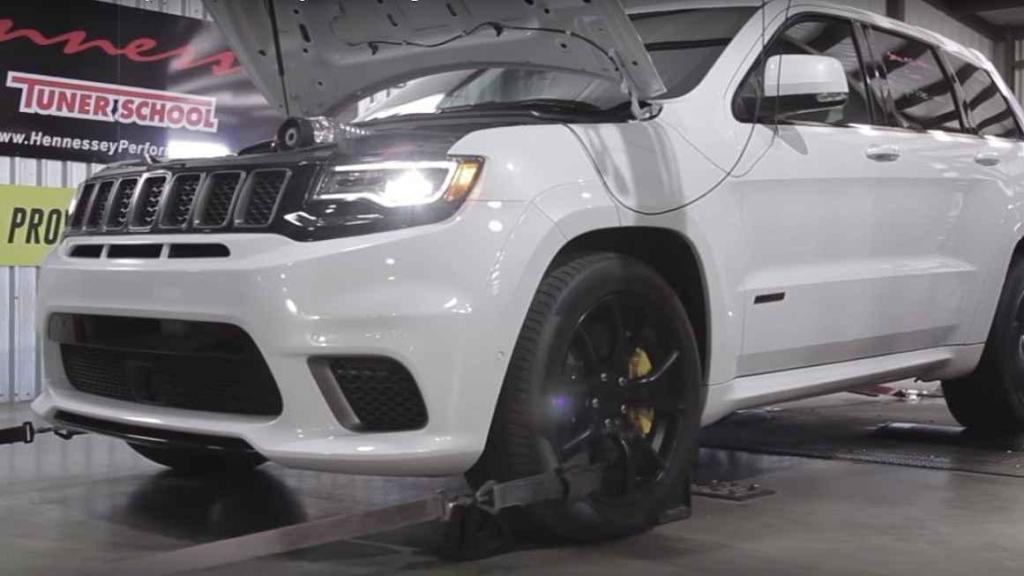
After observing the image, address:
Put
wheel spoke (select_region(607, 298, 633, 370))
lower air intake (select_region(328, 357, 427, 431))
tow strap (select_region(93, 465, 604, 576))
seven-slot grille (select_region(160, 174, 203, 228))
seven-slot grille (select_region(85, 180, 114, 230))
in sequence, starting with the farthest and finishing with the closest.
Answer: seven-slot grille (select_region(85, 180, 114, 230)) < wheel spoke (select_region(607, 298, 633, 370)) < seven-slot grille (select_region(160, 174, 203, 228)) < lower air intake (select_region(328, 357, 427, 431)) < tow strap (select_region(93, 465, 604, 576))

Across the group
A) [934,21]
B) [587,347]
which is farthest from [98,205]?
[934,21]

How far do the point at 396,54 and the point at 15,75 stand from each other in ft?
14.0

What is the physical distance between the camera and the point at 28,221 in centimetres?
741

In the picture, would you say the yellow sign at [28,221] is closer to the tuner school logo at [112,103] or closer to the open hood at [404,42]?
the tuner school logo at [112,103]

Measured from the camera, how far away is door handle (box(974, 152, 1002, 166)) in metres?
4.90

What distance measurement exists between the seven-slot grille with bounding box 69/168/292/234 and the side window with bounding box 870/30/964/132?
2.59m

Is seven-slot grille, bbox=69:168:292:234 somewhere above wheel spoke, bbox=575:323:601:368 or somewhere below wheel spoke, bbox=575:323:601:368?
above

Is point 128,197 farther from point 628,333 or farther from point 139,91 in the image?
point 139,91

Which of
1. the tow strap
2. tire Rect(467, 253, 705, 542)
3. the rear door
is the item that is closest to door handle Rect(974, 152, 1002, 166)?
the rear door

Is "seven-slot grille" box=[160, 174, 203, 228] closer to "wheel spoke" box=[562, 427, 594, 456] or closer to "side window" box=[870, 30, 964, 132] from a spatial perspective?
"wheel spoke" box=[562, 427, 594, 456]

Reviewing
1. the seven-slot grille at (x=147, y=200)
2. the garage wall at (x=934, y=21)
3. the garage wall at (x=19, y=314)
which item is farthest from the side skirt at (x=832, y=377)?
the garage wall at (x=934, y=21)

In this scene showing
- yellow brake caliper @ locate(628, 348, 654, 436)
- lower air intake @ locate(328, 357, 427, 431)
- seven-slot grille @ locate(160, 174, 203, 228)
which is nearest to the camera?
lower air intake @ locate(328, 357, 427, 431)

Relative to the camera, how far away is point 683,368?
3.54 metres

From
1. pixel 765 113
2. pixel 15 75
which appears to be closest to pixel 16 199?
pixel 15 75
